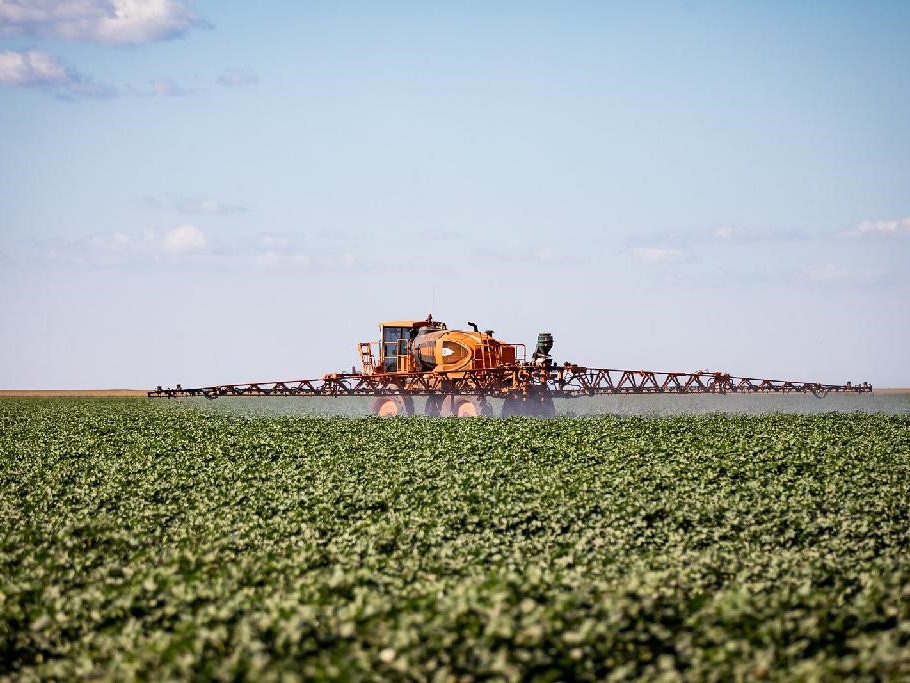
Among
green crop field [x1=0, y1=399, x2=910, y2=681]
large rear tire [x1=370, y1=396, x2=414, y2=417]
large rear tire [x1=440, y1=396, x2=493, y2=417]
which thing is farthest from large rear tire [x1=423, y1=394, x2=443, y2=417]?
green crop field [x1=0, y1=399, x2=910, y2=681]

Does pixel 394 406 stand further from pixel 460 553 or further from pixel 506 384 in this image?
pixel 460 553

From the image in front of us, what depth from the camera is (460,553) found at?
45.8 ft

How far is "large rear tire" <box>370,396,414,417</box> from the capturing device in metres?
41.0

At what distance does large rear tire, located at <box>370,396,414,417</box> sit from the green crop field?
458 inches

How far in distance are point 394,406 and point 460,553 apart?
2771 centimetres

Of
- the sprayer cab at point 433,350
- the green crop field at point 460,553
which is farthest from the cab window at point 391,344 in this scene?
the green crop field at point 460,553

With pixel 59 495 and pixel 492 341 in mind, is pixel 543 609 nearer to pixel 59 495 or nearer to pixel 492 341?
pixel 59 495

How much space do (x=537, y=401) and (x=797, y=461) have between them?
56.2ft

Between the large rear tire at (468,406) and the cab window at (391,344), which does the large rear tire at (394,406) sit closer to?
the cab window at (391,344)

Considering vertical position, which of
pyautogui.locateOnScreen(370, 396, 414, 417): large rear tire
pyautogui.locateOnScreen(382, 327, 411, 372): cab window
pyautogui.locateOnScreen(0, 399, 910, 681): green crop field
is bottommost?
pyautogui.locateOnScreen(0, 399, 910, 681): green crop field

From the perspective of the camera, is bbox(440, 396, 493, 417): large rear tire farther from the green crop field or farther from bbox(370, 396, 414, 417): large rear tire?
the green crop field

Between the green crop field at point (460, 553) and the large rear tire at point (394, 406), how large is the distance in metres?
11.6

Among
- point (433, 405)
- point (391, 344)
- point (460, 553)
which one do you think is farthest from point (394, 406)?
point (460, 553)

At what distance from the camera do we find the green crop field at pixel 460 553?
832 centimetres
